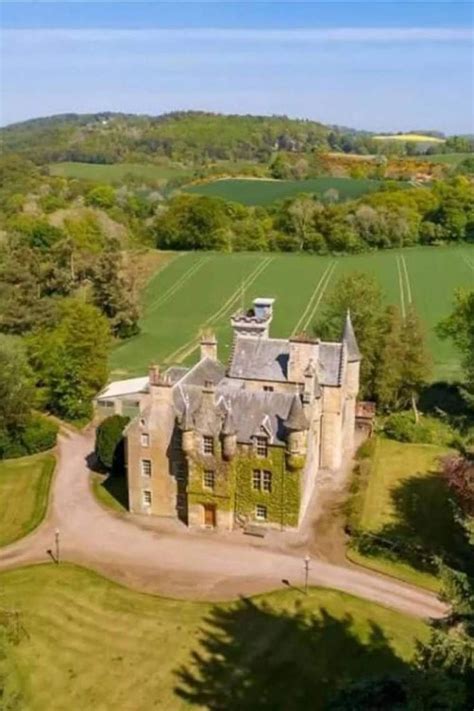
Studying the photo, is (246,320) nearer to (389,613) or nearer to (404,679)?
(389,613)

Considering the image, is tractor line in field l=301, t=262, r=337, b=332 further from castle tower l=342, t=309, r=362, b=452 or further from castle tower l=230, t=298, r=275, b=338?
castle tower l=230, t=298, r=275, b=338

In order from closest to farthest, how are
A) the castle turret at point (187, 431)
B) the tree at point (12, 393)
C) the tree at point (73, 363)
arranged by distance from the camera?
the castle turret at point (187, 431)
the tree at point (12, 393)
the tree at point (73, 363)

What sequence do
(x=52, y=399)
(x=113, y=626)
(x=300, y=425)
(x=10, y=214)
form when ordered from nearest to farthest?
(x=113, y=626)
(x=300, y=425)
(x=52, y=399)
(x=10, y=214)

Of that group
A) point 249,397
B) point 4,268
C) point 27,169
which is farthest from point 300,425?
point 27,169

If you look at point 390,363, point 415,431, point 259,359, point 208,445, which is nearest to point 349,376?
point 259,359

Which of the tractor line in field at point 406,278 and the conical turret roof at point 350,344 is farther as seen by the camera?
the tractor line in field at point 406,278

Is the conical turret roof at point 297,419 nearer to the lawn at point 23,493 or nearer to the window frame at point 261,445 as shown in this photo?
the window frame at point 261,445

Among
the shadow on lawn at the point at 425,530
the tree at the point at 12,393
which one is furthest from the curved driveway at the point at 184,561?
the tree at the point at 12,393
